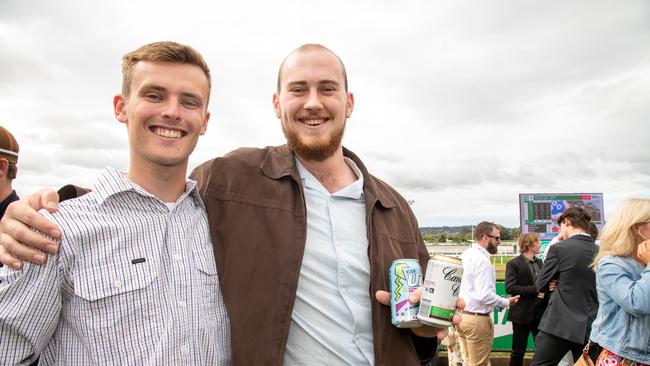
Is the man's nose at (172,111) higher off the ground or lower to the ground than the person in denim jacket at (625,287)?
higher

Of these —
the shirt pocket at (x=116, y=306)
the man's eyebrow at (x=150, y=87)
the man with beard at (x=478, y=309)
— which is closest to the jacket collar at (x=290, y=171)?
the man's eyebrow at (x=150, y=87)

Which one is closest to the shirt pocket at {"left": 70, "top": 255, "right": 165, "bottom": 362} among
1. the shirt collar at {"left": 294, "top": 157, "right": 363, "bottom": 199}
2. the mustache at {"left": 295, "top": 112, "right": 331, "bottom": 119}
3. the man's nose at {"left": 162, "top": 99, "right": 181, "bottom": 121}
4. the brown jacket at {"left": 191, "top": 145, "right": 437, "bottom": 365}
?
the brown jacket at {"left": 191, "top": 145, "right": 437, "bottom": 365}

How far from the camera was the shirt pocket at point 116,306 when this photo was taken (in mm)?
1487

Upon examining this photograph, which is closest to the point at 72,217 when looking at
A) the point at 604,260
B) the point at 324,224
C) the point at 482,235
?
the point at 324,224

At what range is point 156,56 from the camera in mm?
1784

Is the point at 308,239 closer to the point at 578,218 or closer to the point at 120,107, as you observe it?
the point at 120,107

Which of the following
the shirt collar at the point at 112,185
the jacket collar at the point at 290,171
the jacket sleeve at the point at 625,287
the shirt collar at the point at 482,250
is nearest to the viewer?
the shirt collar at the point at 112,185

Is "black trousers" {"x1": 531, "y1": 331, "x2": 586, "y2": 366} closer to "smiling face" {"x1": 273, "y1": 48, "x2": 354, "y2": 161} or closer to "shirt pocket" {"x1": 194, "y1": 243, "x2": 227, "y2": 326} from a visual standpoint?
"smiling face" {"x1": 273, "y1": 48, "x2": 354, "y2": 161}

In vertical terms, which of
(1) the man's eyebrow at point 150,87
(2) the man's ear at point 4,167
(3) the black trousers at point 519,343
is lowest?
(3) the black trousers at point 519,343

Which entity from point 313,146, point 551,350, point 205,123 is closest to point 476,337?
point 551,350

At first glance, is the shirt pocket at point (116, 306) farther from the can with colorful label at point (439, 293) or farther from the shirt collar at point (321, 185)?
the can with colorful label at point (439, 293)

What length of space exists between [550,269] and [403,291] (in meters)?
4.30

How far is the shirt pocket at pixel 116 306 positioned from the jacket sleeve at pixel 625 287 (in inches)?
122

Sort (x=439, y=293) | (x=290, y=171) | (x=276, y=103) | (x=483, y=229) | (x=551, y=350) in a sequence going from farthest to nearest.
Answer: (x=483, y=229) < (x=551, y=350) < (x=276, y=103) < (x=290, y=171) < (x=439, y=293)
